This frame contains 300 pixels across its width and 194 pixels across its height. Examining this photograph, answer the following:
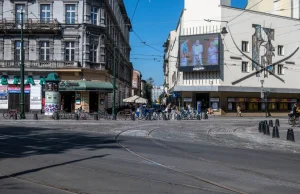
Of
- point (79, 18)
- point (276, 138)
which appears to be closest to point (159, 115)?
point (79, 18)

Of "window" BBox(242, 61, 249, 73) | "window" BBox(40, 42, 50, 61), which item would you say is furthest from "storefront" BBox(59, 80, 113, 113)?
"window" BBox(242, 61, 249, 73)

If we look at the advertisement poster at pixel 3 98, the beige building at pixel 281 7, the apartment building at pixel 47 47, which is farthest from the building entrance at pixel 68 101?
the beige building at pixel 281 7

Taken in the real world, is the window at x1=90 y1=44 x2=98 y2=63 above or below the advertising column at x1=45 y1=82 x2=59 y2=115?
above

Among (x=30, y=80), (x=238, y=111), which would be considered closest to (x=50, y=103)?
(x=30, y=80)

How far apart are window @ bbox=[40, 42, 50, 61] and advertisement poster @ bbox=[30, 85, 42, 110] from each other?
323cm

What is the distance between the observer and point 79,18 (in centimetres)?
4150

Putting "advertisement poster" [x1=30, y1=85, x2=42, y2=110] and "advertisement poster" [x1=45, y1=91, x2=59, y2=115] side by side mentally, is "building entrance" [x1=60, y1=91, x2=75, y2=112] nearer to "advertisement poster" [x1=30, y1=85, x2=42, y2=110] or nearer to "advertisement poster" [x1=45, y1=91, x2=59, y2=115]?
"advertisement poster" [x1=30, y1=85, x2=42, y2=110]

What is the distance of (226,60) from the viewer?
48.3m

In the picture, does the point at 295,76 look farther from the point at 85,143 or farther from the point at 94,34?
the point at 85,143

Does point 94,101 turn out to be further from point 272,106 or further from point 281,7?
point 281,7

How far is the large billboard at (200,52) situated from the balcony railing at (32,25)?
54.7ft

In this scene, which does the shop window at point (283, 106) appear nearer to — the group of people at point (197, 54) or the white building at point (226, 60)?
the white building at point (226, 60)

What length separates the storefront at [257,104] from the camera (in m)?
49.3

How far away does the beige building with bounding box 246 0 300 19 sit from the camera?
57281 mm
